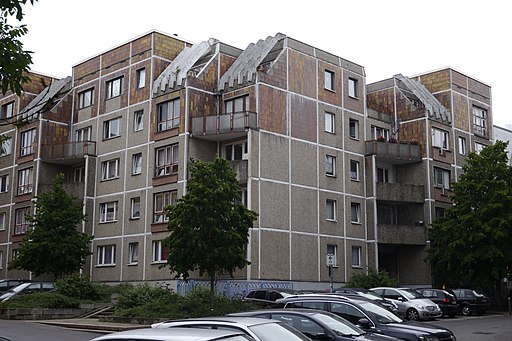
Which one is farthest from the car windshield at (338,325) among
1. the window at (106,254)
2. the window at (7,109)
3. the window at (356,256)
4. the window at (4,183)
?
the window at (7,109)

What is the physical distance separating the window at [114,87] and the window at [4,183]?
11275 millimetres

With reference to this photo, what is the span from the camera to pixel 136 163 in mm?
42281

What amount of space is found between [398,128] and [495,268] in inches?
491

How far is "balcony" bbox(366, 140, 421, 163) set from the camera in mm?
43903

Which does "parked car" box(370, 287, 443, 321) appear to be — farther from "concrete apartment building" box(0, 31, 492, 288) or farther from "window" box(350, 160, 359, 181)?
"window" box(350, 160, 359, 181)

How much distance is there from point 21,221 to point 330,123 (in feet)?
74.0

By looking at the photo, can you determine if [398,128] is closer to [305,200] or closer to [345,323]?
[305,200]

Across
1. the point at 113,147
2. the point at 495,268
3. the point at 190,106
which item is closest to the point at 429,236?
the point at 495,268

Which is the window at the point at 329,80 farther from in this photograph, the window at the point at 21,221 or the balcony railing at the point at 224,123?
the window at the point at 21,221

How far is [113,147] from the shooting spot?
43.8 m

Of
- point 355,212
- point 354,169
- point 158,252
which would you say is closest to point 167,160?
point 158,252

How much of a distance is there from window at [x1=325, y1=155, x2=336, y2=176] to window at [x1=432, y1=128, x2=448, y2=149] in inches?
323

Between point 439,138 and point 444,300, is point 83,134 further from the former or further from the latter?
point 444,300

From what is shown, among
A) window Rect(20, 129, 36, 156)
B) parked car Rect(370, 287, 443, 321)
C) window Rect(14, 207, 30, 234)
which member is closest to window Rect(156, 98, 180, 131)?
window Rect(20, 129, 36, 156)
